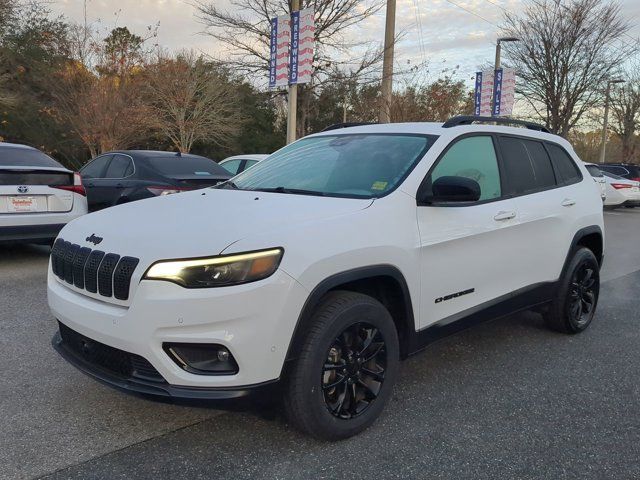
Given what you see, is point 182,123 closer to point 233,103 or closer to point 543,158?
point 233,103

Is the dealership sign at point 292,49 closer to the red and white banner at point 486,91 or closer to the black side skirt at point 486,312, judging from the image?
the black side skirt at point 486,312

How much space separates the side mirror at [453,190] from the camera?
3.23 m

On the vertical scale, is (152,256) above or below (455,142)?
below

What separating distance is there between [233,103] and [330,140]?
99.8 ft

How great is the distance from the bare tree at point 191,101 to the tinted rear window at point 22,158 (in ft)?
70.1

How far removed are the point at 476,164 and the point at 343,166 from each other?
94 cm

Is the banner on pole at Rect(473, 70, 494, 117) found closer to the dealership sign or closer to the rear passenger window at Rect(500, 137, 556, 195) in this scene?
the dealership sign

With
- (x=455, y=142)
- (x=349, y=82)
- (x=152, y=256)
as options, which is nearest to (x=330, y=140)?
(x=455, y=142)

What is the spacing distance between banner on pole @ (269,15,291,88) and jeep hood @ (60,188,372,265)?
9558mm

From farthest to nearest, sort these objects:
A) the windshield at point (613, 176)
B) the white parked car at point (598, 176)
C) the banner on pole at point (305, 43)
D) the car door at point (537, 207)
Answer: the windshield at point (613, 176)
the white parked car at point (598, 176)
the banner on pole at point (305, 43)
the car door at point (537, 207)

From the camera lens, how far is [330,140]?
4.19 meters

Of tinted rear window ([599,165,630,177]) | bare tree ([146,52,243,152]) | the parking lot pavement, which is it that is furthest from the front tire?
bare tree ([146,52,243,152])

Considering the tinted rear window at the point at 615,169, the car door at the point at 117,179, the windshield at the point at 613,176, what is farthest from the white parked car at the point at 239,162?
the tinted rear window at the point at 615,169

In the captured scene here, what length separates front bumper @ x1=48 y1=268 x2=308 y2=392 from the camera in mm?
2455
